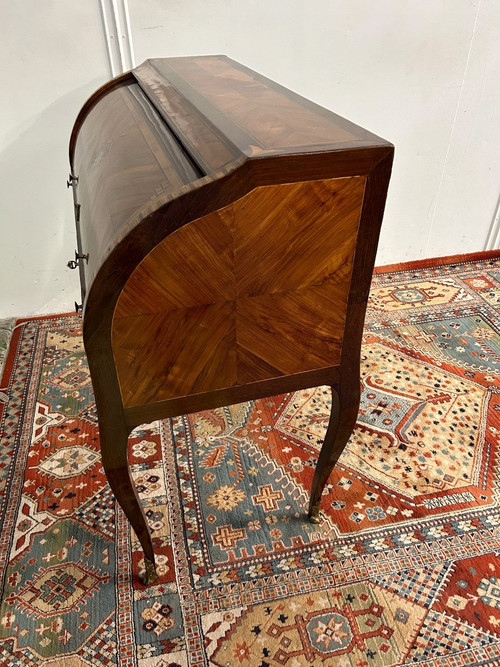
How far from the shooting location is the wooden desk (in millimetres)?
1046

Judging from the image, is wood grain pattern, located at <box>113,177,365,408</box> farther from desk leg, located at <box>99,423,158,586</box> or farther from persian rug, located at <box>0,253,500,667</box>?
persian rug, located at <box>0,253,500,667</box>

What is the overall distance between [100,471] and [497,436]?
156cm

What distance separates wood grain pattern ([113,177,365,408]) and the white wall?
5.51 ft

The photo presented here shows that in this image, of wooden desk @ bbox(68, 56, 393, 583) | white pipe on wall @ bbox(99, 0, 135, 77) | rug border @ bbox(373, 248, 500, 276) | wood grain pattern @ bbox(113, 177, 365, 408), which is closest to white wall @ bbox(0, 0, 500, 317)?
white pipe on wall @ bbox(99, 0, 135, 77)

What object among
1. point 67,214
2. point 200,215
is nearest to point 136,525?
point 200,215

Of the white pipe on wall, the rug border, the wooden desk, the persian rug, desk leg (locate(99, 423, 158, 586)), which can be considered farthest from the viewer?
the rug border

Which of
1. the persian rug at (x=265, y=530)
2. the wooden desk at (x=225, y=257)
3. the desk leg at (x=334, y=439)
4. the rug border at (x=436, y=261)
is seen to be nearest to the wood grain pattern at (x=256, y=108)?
the wooden desk at (x=225, y=257)

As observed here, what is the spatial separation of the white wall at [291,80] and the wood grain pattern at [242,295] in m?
1.68

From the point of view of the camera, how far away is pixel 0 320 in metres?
2.89

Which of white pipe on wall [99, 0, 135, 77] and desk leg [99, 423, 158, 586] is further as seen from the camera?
white pipe on wall [99, 0, 135, 77]

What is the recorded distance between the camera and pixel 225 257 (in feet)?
3.67

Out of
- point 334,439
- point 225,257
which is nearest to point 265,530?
point 334,439

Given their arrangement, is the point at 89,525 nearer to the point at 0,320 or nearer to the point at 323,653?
the point at 323,653

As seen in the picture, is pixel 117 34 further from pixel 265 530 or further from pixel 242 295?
pixel 265 530
